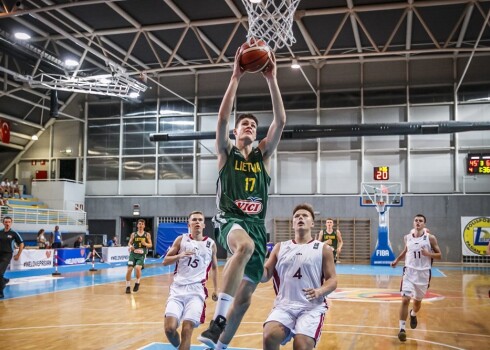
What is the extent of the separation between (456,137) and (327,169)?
671 centimetres

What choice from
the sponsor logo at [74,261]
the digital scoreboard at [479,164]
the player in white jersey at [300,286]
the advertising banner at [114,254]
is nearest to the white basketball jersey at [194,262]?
the player in white jersey at [300,286]

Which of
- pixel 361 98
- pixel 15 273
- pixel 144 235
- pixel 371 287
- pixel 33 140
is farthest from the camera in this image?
pixel 33 140

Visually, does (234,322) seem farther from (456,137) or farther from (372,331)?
(456,137)

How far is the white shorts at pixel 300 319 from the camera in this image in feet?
14.3

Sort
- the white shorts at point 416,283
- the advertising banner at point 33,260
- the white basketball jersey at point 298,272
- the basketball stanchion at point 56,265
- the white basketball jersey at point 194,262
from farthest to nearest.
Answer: the basketball stanchion at point 56,265 → the advertising banner at point 33,260 → the white shorts at point 416,283 → the white basketball jersey at point 194,262 → the white basketball jersey at point 298,272

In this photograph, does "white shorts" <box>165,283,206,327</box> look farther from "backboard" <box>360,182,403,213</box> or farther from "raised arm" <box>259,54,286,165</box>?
"backboard" <box>360,182,403,213</box>

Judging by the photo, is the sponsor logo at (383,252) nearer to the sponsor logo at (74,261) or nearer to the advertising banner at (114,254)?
the advertising banner at (114,254)

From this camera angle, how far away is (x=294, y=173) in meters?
27.8

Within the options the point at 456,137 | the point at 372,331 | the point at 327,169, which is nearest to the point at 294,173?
the point at 327,169

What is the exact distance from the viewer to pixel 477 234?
25.2m

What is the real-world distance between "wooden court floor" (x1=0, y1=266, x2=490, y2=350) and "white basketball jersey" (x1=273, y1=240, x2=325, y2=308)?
310cm

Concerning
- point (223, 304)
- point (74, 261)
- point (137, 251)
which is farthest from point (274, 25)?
point (74, 261)

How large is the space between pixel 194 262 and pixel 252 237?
2560 mm

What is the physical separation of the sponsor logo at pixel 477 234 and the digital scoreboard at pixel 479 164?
312 cm
